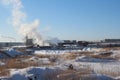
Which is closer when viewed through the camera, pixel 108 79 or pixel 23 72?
pixel 108 79

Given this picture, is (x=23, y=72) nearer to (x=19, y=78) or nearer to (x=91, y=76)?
(x=19, y=78)

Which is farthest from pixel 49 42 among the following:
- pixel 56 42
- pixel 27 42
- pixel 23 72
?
pixel 23 72

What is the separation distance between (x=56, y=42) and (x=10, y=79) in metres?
79.7

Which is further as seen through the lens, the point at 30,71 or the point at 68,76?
the point at 30,71

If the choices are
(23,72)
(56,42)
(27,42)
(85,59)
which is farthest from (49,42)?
(23,72)

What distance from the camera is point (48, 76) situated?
13953 mm

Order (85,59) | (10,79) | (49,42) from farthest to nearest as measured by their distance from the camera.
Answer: (49,42) < (85,59) < (10,79)

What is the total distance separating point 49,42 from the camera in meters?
92.0

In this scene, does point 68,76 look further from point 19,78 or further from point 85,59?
point 85,59

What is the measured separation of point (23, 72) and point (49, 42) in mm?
77276

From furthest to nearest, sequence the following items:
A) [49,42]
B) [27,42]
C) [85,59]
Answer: [27,42], [49,42], [85,59]

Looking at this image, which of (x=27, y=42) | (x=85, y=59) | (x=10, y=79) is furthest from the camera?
(x=27, y=42)

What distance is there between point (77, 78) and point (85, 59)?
62.8 ft

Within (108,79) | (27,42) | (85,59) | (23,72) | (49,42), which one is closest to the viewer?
(108,79)
